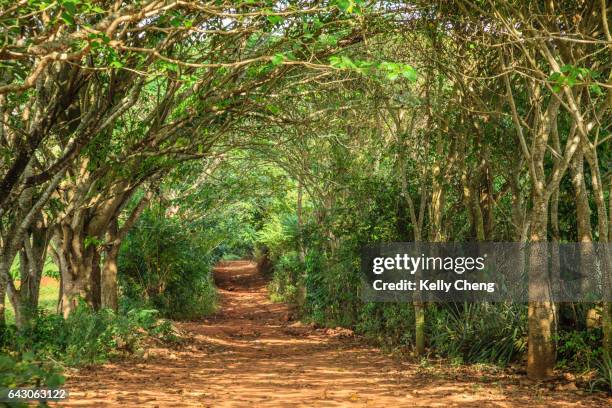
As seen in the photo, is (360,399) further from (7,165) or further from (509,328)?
(7,165)

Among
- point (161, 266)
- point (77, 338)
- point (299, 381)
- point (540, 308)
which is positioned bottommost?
point (299, 381)

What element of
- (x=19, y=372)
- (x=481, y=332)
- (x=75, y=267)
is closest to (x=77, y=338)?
(x=75, y=267)

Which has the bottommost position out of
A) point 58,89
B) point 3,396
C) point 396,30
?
point 3,396

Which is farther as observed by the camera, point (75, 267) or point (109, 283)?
point (109, 283)

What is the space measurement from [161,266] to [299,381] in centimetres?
1190

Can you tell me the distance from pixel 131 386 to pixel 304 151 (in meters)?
9.27

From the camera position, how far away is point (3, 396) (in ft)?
14.1

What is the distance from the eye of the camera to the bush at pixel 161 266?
19484mm

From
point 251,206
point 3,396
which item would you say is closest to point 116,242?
point 3,396

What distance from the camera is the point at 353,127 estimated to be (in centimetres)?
1641
